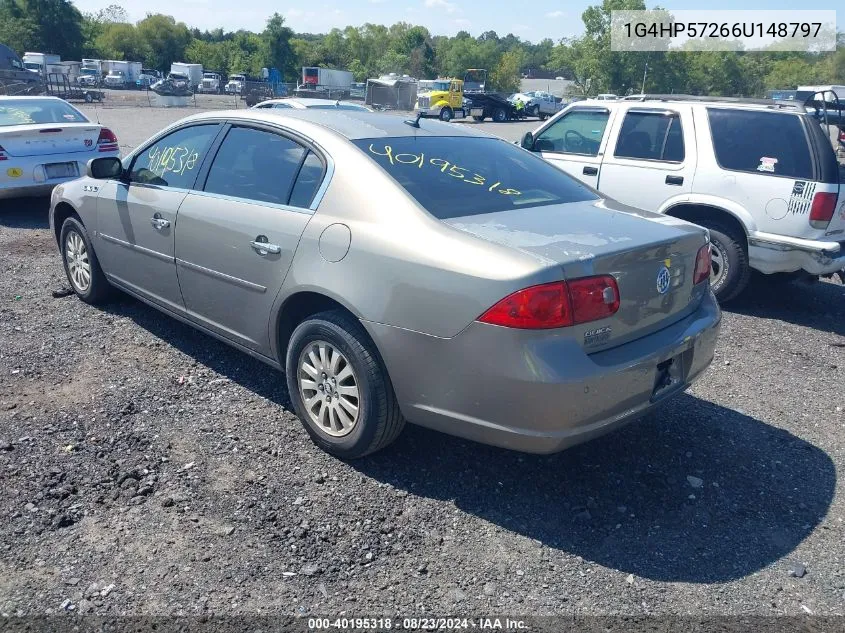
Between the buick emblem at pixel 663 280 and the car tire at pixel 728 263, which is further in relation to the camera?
the car tire at pixel 728 263

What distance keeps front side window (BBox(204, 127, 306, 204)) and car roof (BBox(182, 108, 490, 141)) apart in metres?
Answer: 0.11

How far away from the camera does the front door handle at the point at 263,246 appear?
3721mm

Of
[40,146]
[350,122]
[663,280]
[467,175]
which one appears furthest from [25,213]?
[663,280]

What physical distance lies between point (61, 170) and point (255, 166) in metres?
6.07

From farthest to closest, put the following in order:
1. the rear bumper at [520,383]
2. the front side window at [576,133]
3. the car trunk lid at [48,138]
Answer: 1. the car trunk lid at [48,138]
2. the front side window at [576,133]
3. the rear bumper at [520,383]

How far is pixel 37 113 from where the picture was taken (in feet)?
31.3

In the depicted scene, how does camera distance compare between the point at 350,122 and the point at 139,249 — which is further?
the point at 139,249

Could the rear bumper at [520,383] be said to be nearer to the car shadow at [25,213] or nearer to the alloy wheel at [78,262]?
the alloy wheel at [78,262]

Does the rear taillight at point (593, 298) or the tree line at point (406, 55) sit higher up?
the tree line at point (406, 55)

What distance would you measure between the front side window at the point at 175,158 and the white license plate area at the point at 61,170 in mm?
4556

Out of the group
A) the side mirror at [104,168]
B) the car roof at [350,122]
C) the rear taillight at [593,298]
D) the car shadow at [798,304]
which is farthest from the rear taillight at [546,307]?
the car shadow at [798,304]

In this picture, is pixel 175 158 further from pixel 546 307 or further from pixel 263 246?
pixel 546 307

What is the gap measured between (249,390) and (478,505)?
180 centimetres

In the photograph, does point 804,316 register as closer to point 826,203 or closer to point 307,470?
point 826,203
